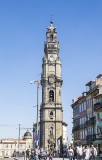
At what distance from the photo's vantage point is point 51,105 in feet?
247

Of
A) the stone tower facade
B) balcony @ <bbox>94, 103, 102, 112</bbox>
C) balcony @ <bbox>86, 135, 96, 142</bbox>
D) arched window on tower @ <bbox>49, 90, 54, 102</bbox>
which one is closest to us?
balcony @ <bbox>94, 103, 102, 112</bbox>

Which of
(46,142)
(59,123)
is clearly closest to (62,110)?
(59,123)

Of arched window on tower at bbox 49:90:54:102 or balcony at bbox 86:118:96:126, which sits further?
arched window on tower at bbox 49:90:54:102

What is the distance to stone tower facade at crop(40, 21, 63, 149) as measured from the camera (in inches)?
2918

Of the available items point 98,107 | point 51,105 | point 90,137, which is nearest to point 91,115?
point 90,137

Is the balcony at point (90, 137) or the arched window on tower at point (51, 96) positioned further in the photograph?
the arched window on tower at point (51, 96)

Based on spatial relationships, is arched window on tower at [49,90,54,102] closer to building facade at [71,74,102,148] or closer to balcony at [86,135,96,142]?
building facade at [71,74,102,148]

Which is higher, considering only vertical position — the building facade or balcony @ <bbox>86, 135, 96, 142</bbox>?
the building facade

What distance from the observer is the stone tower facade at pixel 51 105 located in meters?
74.1

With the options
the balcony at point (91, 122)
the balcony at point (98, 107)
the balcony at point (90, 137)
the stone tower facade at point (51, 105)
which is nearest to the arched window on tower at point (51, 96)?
the stone tower facade at point (51, 105)

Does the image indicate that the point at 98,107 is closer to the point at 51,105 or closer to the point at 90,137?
the point at 90,137

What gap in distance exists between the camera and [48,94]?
7625cm

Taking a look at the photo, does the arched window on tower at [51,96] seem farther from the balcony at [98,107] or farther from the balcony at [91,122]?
the balcony at [98,107]

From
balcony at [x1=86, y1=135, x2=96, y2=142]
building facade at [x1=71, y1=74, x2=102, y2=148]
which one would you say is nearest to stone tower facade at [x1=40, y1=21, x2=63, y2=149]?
building facade at [x1=71, y1=74, x2=102, y2=148]
